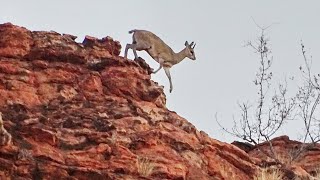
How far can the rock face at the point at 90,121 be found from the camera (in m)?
12.7

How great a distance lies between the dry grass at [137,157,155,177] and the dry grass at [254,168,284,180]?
3090 mm

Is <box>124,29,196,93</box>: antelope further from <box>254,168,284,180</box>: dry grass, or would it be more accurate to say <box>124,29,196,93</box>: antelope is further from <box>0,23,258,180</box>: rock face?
<box>254,168,284,180</box>: dry grass

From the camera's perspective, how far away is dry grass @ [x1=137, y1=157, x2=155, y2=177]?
13242mm

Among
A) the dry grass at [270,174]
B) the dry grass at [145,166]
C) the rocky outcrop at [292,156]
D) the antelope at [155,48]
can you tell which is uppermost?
the antelope at [155,48]

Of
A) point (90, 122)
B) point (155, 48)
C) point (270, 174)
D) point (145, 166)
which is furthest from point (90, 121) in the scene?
point (155, 48)

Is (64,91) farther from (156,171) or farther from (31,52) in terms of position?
(156,171)

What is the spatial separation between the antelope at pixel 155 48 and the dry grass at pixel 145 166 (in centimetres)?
675

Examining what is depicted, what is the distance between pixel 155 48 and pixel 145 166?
887 cm

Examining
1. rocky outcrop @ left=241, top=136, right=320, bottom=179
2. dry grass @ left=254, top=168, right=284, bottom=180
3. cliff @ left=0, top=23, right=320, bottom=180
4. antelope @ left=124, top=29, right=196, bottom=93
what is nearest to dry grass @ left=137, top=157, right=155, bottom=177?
cliff @ left=0, top=23, right=320, bottom=180

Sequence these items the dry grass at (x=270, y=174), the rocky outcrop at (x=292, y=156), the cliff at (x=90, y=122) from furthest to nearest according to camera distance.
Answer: the rocky outcrop at (x=292, y=156) < the dry grass at (x=270, y=174) < the cliff at (x=90, y=122)

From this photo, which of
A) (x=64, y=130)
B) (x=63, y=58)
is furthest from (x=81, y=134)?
(x=63, y=58)

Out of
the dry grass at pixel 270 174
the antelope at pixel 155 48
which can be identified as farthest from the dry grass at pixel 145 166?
the antelope at pixel 155 48

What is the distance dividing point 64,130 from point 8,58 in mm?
2868

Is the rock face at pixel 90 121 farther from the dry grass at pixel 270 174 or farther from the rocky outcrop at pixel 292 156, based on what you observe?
the rocky outcrop at pixel 292 156
